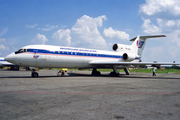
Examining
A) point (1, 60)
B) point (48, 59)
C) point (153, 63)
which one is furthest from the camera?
point (1, 60)

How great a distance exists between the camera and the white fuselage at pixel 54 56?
1605cm

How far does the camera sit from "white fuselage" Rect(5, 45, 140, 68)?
52.6 ft

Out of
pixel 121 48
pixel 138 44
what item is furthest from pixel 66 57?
pixel 138 44

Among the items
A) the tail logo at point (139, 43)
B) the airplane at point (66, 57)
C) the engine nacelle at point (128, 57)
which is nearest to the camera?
the airplane at point (66, 57)

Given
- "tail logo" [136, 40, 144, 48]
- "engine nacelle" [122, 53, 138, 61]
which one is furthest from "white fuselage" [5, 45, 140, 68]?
"tail logo" [136, 40, 144, 48]

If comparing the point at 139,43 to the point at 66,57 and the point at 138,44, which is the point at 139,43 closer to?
the point at 138,44

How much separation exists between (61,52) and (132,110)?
1455 cm

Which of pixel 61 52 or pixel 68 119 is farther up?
pixel 61 52

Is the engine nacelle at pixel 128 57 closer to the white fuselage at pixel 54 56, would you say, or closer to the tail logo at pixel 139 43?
the tail logo at pixel 139 43

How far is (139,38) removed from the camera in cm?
2695

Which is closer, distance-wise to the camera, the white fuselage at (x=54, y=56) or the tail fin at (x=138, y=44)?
the white fuselage at (x=54, y=56)

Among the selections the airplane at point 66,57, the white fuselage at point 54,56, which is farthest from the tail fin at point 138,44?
the white fuselage at point 54,56

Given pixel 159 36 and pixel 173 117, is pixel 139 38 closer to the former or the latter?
pixel 159 36

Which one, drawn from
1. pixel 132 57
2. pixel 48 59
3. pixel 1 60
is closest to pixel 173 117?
pixel 48 59
